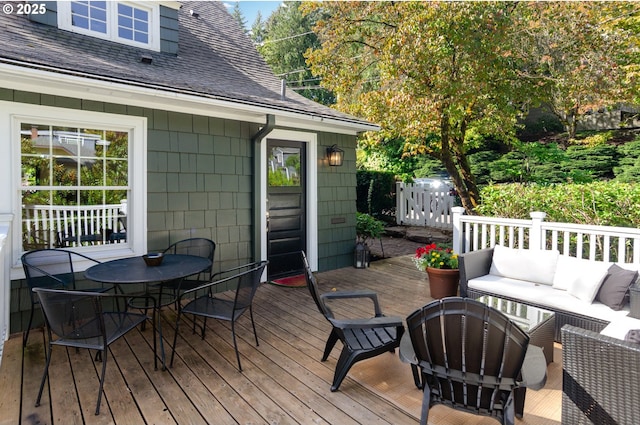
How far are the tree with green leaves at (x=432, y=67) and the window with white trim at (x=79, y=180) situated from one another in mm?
4679

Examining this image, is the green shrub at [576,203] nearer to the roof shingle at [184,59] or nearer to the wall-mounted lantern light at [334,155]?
the wall-mounted lantern light at [334,155]

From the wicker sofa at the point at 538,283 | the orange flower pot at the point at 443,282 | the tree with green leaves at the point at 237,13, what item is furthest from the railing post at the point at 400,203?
the tree with green leaves at the point at 237,13

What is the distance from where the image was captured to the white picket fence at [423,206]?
32.6 ft

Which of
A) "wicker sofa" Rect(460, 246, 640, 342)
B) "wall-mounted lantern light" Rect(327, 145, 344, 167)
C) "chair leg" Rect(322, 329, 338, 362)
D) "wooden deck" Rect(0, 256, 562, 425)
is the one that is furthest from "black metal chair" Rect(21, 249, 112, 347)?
"wicker sofa" Rect(460, 246, 640, 342)

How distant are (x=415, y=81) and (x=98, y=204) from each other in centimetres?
554

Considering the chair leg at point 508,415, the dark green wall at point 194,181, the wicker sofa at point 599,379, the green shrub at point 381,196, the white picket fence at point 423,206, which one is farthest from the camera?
the green shrub at point 381,196

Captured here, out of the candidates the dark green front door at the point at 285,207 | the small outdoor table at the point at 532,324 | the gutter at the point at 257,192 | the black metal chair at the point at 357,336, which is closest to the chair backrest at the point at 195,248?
the gutter at the point at 257,192

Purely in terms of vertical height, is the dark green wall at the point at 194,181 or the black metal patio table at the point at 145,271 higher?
the dark green wall at the point at 194,181

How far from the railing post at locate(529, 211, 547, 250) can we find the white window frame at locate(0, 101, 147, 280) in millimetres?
4779

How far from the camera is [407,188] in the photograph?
1088 centimetres

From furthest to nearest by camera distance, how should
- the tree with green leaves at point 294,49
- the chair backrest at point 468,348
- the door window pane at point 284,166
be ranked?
the tree with green leaves at point 294,49
the door window pane at point 284,166
the chair backrest at point 468,348

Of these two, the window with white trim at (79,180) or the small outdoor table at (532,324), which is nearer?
the small outdoor table at (532,324)

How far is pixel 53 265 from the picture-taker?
12.7 feet

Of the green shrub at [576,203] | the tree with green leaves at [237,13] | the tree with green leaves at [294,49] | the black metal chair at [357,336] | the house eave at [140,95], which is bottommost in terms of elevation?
the black metal chair at [357,336]
